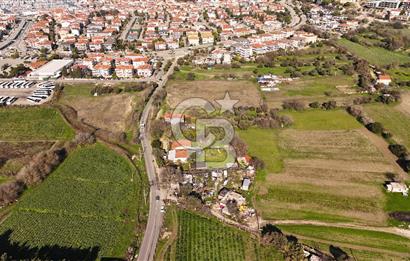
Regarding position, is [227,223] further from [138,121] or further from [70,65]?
[70,65]

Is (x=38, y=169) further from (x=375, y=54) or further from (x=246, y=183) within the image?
(x=375, y=54)

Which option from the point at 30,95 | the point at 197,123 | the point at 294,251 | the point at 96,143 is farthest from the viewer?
the point at 30,95

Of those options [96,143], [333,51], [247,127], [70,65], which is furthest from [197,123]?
[333,51]

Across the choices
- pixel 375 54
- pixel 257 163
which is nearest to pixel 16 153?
pixel 257 163

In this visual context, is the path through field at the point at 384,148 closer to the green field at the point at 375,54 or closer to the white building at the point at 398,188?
the white building at the point at 398,188

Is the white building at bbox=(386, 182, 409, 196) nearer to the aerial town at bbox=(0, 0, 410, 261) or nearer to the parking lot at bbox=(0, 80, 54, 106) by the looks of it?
the aerial town at bbox=(0, 0, 410, 261)
